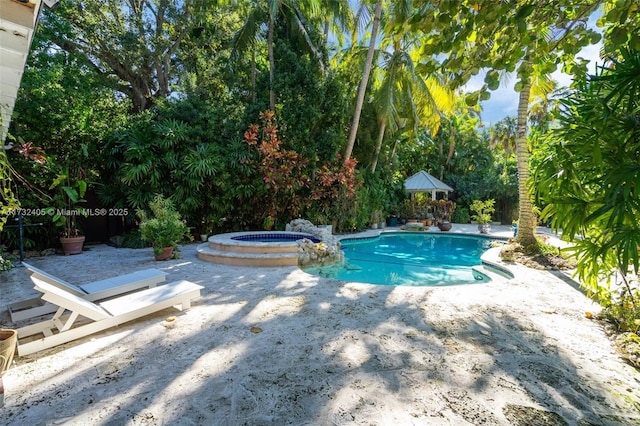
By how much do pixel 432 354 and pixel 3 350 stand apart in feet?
13.1

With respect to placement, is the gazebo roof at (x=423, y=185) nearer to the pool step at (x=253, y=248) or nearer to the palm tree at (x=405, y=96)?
the palm tree at (x=405, y=96)

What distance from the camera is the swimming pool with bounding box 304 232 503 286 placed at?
301 inches

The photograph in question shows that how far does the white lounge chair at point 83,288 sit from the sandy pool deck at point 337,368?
8.1 inches

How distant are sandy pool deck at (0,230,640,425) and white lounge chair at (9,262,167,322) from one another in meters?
0.21

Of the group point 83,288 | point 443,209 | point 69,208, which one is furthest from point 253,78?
Answer: point 443,209

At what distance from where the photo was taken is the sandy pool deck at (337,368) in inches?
89.9

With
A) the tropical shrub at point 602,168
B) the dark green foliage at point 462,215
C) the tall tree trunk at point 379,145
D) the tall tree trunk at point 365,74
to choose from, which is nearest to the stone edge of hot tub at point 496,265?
the tropical shrub at point 602,168

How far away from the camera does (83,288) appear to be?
14.8 ft

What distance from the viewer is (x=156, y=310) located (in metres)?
4.09

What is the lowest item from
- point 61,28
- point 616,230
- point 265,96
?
point 616,230

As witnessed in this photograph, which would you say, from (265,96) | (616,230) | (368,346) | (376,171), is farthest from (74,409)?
(376,171)

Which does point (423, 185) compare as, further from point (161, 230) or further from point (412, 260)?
point (161, 230)

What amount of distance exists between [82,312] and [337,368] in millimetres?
2917

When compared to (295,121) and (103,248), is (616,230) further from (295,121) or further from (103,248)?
(103,248)
